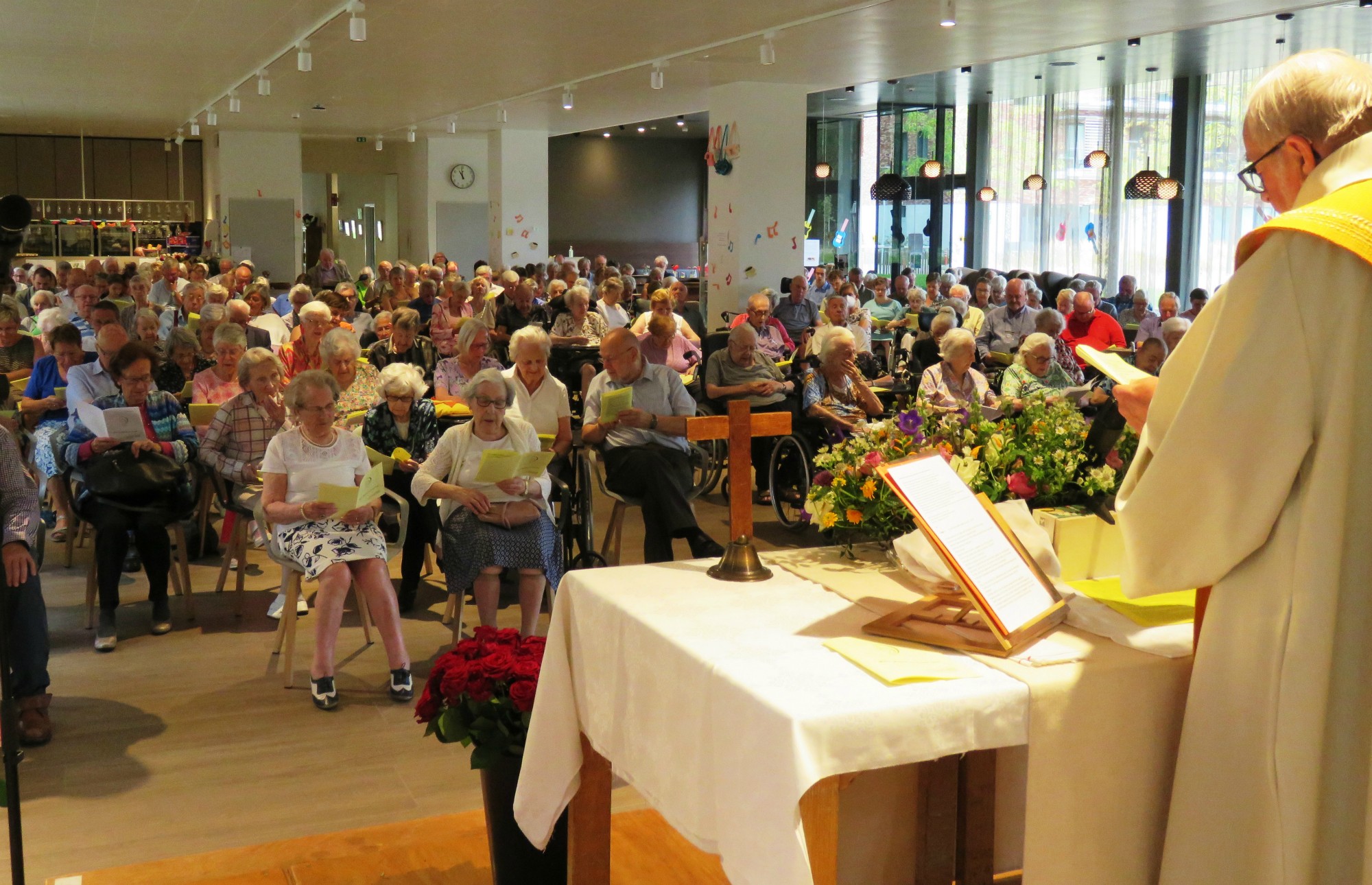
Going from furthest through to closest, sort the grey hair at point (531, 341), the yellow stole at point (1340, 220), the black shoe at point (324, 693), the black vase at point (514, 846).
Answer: the grey hair at point (531, 341), the black shoe at point (324, 693), the black vase at point (514, 846), the yellow stole at point (1340, 220)

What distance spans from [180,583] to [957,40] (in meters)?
7.43

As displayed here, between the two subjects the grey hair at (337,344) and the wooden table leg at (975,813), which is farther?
the grey hair at (337,344)

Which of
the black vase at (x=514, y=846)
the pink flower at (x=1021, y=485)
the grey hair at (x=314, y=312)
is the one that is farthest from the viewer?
the grey hair at (x=314, y=312)

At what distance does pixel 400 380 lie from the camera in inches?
197

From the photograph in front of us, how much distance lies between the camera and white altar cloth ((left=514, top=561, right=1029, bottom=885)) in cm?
154

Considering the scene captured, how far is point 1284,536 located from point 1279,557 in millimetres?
27

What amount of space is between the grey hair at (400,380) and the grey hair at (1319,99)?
150 inches

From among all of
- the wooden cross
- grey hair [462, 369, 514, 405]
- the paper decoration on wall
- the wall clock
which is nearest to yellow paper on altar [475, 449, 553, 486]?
grey hair [462, 369, 514, 405]

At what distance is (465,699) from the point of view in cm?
260

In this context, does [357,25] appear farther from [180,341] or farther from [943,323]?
[943,323]

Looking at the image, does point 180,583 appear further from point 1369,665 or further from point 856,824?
point 1369,665

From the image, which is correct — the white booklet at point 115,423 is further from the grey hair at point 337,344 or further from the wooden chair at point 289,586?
the grey hair at point 337,344

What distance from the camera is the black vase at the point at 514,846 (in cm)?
251

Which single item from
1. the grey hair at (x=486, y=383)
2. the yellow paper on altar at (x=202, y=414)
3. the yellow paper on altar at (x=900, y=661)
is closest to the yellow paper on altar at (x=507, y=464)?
the grey hair at (x=486, y=383)
